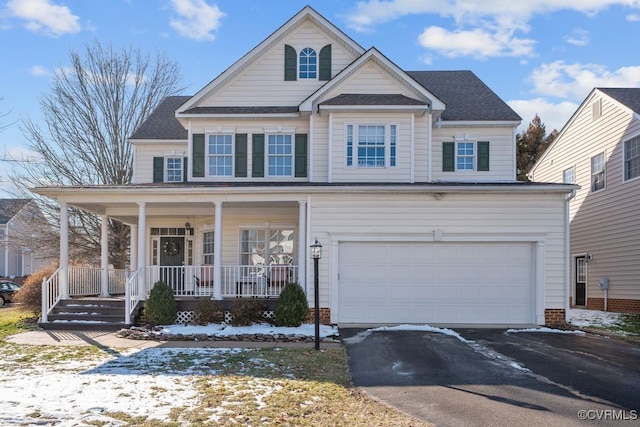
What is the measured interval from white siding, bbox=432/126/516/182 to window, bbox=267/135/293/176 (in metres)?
4.41

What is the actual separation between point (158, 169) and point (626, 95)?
16.4 metres

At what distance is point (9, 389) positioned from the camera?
23.2 feet

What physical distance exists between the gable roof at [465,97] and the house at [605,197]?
439cm

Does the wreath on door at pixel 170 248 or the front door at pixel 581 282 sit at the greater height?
the wreath on door at pixel 170 248

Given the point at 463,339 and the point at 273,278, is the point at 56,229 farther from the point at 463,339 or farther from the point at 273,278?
the point at 463,339

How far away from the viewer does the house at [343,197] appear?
538 inches

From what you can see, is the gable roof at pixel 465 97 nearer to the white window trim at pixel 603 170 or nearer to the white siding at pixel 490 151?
the white siding at pixel 490 151

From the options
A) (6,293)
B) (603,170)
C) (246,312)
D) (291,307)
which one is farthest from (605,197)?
(6,293)

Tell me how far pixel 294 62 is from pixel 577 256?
13.7 metres

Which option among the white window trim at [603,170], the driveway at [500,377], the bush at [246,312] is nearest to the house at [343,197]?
the bush at [246,312]

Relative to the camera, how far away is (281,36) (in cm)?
1598

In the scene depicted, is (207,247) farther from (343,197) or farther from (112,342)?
(112,342)

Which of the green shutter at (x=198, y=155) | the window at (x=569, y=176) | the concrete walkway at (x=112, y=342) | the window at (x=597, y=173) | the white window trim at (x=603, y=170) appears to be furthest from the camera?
the window at (x=569, y=176)

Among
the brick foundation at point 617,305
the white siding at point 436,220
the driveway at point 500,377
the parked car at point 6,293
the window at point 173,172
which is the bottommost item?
the parked car at point 6,293
